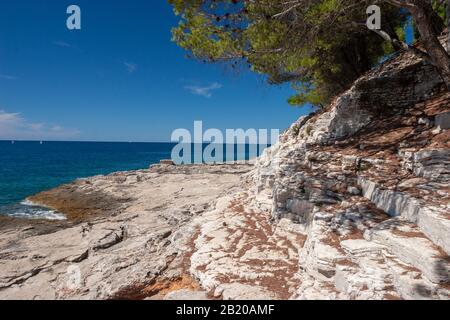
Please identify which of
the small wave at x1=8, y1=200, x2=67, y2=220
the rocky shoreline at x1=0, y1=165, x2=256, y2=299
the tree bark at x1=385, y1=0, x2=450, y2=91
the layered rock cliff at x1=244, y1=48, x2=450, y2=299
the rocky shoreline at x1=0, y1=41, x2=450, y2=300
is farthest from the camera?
the small wave at x1=8, y1=200, x2=67, y2=220

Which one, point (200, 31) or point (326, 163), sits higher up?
point (200, 31)

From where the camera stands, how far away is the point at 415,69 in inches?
366

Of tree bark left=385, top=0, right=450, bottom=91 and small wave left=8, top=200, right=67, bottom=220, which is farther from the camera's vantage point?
small wave left=8, top=200, right=67, bottom=220

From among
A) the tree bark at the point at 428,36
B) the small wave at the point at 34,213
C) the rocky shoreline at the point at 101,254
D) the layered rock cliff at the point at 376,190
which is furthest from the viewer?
the small wave at the point at 34,213

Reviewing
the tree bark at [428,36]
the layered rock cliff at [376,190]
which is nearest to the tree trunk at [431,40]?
the tree bark at [428,36]

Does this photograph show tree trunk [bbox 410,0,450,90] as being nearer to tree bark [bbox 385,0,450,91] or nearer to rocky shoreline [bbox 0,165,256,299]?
tree bark [bbox 385,0,450,91]

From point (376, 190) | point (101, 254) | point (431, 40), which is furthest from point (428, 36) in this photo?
point (101, 254)

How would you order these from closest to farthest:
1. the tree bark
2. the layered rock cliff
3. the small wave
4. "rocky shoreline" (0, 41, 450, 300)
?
the layered rock cliff < "rocky shoreline" (0, 41, 450, 300) < the tree bark < the small wave

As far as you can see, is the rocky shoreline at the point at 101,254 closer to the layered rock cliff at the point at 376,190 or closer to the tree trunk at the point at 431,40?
the layered rock cliff at the point at 376,190

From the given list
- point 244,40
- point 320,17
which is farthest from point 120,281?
point 320,17

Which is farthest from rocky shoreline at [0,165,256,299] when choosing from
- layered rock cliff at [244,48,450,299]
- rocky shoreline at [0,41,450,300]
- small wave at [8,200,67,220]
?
layered rock cliff at [244,48,450,299]

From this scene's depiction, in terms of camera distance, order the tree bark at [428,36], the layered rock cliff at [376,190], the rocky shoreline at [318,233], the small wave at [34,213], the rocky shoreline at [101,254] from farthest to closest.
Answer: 1. the small wave at [34,213]
2. the rocky shoreline at [101,254]
3. the tree bark at [428,36]
4. the rocky shoreline at [318,233]
5. the layered rock cliff at [376,190]

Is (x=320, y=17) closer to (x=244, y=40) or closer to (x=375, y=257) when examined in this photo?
(x=244, y=40)
